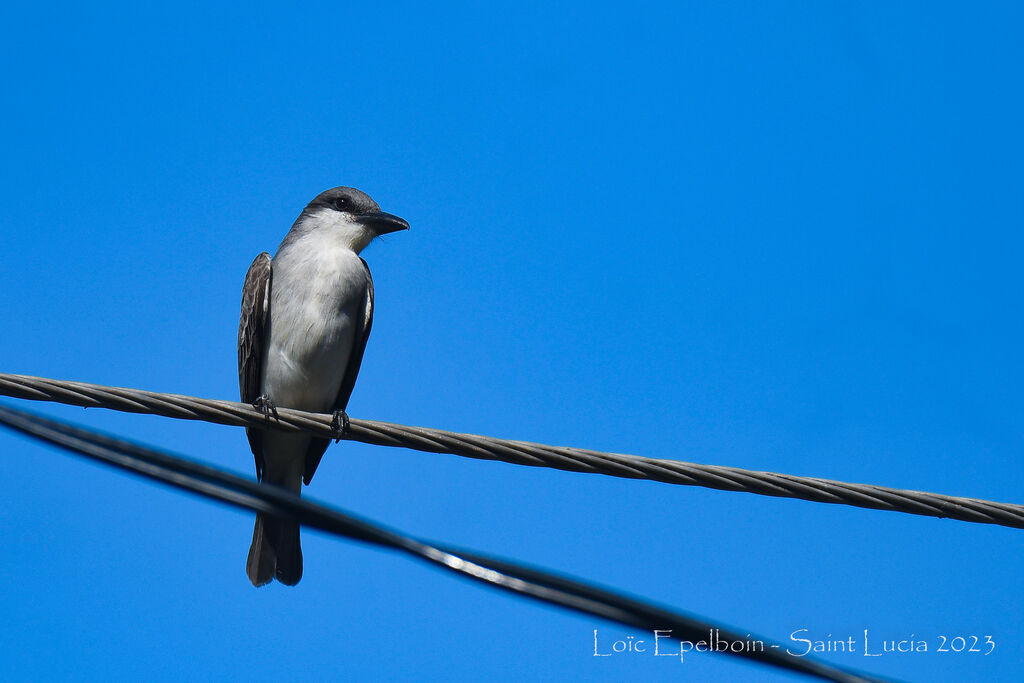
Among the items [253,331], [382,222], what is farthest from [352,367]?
[382,222]

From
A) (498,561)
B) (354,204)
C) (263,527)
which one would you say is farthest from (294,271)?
(498,561)

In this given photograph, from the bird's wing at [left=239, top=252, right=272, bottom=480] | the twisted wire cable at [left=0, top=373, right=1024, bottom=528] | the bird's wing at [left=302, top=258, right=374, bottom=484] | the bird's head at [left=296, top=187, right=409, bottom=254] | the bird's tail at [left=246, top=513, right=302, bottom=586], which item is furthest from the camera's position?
the bird's head at [left=296, top=187, right=409, bottom=254]

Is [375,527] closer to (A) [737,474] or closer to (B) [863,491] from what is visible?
(A) [737,474]

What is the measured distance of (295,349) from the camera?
695cm

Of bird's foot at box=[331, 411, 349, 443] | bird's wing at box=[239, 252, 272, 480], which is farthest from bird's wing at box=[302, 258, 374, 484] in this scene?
bird's foot at box=[331, 411, 349, 443]

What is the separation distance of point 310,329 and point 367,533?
4727 millimetres

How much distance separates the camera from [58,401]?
3.49 meters

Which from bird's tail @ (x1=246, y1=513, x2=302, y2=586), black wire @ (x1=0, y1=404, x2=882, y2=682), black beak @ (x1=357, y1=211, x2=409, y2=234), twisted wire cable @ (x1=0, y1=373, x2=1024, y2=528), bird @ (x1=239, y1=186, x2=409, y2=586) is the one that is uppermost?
black beak @ (x1=357, y1=211, x2=409, y2=234)

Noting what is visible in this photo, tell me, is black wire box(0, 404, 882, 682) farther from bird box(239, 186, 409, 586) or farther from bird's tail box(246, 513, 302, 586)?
bird's tail box(246, 513, 302, 586)

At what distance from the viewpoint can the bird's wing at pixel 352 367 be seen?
24.3 ft

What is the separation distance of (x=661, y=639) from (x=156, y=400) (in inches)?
81.8

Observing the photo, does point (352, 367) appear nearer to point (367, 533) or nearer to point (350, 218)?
point (350, 218)

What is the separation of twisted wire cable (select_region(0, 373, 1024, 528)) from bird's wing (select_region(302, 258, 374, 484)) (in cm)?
364

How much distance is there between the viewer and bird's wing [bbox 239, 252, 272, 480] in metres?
7.07
